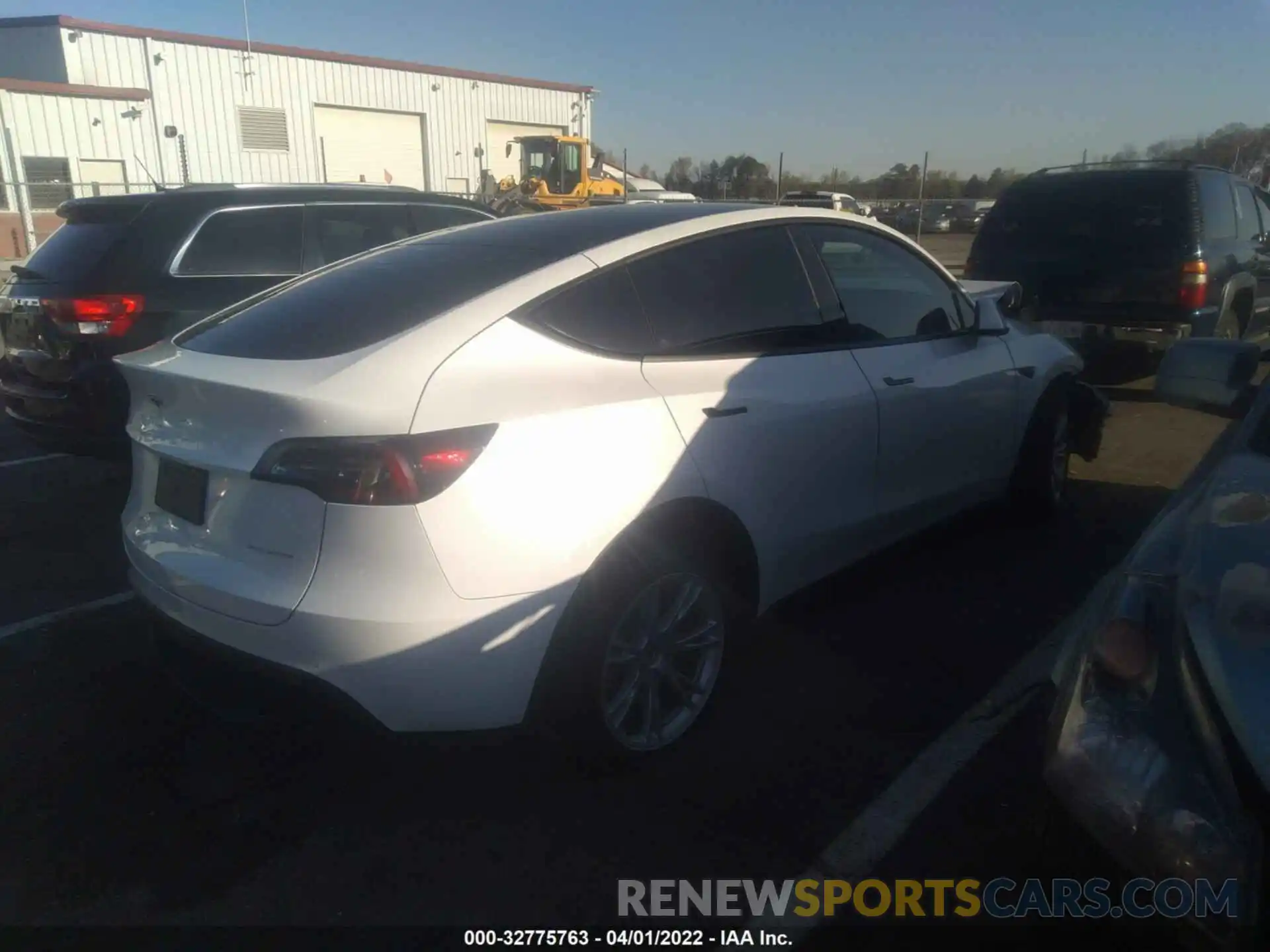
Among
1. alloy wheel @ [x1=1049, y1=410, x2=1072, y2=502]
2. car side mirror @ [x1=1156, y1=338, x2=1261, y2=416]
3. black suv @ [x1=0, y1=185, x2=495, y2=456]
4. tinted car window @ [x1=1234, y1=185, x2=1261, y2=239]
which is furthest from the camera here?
tinted car window @ [x1=1234, y1=185, x2=1261, y2=239]

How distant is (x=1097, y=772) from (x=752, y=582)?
1.54m

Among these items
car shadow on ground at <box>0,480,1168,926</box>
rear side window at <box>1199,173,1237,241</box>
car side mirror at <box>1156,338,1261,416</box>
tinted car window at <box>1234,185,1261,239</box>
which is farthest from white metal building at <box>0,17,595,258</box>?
car side mirror at <box>1156,338,1261,416</box>

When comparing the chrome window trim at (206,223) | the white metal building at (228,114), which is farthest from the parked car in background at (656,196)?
the chrome window trim at (206,223)

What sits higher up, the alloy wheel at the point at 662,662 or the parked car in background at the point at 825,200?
the parked car in background at the point at 825,200

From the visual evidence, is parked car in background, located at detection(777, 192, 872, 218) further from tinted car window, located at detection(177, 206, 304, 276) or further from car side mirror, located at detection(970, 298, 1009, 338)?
car side mirror, located at detection(970, 298, 1009, 338)

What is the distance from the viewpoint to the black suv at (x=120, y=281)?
5039 millimetres

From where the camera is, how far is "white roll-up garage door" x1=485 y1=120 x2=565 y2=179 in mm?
36406

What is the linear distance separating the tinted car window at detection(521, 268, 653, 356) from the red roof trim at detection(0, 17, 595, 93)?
29196mm

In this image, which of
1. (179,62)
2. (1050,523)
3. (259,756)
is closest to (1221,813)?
(259,756)

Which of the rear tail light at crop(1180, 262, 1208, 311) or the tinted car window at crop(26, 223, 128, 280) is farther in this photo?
the rear tail light at crop(1180, 262, 1208, 311)

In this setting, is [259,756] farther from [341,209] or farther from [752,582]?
[341,209]

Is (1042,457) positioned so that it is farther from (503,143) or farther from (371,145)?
(503,143)

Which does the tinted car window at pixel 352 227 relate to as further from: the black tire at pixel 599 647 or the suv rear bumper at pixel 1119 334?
the suv rear bumper at pixel 1119 334

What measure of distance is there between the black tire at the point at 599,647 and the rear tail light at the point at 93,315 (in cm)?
366
